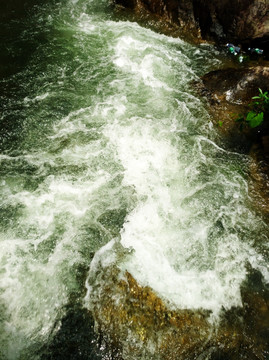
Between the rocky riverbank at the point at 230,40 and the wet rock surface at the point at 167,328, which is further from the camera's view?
the rocky riverbank at the point at 230,40

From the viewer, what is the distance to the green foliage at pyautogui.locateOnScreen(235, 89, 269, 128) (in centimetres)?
525

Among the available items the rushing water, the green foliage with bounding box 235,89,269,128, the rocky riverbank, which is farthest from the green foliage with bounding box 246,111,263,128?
the rushing water

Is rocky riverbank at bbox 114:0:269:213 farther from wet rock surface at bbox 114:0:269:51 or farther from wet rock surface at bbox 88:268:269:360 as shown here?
wet rock surface at bbox 88:268:269:360

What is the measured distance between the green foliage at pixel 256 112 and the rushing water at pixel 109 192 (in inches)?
31.0

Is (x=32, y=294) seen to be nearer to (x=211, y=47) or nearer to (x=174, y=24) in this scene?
(x=211, y=47)

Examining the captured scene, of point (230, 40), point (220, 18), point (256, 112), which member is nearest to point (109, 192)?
point (256, 112)

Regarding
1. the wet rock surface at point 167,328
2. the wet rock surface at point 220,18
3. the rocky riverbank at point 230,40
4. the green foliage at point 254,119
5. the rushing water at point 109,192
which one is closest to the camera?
the wet rock surface at point 167,328

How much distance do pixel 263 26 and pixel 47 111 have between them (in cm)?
656

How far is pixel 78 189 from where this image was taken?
4.45 m

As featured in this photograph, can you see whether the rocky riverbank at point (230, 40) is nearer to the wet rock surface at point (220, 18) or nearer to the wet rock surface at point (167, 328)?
the wet rock surface at point (220, 18)

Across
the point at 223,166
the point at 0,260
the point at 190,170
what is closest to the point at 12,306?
the point at 0,260

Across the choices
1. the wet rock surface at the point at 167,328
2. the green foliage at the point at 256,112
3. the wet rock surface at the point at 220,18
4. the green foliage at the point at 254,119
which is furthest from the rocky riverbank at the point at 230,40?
the wet rock surface at the point at 167,328

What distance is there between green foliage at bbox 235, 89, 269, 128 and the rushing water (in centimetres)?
79

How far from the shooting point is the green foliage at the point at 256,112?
5.25 m
